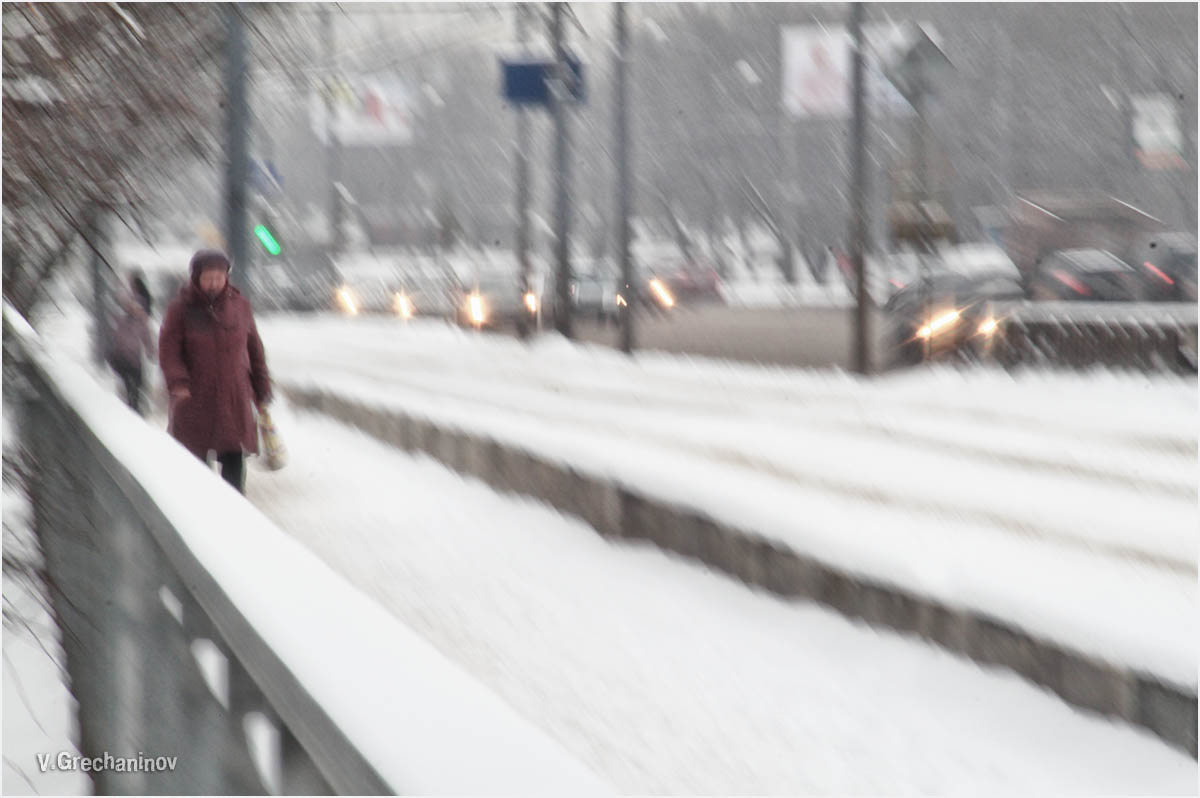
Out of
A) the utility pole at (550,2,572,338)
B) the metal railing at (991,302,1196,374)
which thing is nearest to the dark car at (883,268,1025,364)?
the metal railing at (991,302,1196,374)

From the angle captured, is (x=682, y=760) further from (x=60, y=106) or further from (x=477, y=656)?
(x=60, y=106)

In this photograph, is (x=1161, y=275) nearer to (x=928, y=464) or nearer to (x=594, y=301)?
(x=594, y=301)

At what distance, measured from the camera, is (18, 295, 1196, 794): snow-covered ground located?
17.5ft

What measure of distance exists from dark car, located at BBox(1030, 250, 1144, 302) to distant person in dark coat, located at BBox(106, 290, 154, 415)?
1497cm

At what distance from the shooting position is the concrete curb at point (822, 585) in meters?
5.16

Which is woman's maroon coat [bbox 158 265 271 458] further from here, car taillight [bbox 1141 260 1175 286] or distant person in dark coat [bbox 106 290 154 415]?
car taillight [bbox 1141 260 1175 286]

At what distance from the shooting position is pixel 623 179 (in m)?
24.4

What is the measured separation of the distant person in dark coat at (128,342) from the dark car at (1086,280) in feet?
49.1

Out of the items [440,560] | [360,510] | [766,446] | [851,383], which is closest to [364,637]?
[440,560]

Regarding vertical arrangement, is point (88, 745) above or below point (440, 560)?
above

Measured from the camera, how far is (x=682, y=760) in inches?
212

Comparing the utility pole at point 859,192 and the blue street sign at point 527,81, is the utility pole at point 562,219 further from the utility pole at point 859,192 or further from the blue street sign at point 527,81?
the utility pole at point 859,192

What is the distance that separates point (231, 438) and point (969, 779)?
4.50 metres

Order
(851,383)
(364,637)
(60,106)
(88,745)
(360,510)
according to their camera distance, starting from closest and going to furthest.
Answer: (364,637) → (88,745) → (60,106) → (360,510) → (851,383)
